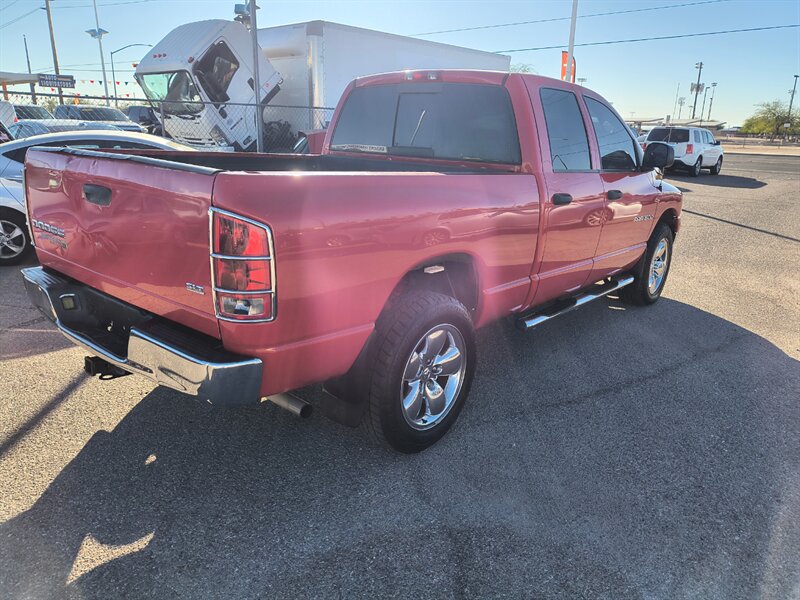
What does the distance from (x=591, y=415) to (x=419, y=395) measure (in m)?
1.24

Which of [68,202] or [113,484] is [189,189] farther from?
[113,484]

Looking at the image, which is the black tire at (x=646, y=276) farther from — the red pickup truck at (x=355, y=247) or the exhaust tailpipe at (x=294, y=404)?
the exhaust tailpipe at (x=294, y=404)

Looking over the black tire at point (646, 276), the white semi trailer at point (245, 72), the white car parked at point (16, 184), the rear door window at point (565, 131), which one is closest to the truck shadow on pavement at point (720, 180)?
the white semi trailer at point (245, 72)

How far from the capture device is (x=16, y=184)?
6.47 m

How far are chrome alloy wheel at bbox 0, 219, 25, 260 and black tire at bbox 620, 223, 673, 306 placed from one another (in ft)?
22.0

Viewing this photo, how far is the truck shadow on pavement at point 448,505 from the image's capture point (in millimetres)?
2273

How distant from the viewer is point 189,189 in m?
2.18

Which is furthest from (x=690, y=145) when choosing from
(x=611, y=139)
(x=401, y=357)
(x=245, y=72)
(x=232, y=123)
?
(x=401, y=357)

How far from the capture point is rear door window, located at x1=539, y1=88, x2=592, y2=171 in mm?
3838

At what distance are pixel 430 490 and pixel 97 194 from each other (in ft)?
6.95

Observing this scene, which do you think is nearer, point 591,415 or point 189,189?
point 189,189

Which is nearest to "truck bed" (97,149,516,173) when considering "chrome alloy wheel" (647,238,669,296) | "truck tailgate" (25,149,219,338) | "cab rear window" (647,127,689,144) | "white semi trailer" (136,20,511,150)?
"truck tailgate" (25,149,219,338)

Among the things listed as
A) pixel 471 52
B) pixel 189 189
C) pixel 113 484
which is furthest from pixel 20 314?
pixel 471 52

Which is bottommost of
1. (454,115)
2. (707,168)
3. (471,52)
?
(707,168)
